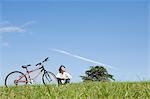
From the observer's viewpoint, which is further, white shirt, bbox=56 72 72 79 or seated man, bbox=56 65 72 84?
white shirt, bbox=56 72 72 79

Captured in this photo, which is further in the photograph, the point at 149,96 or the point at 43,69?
the point at 43,69

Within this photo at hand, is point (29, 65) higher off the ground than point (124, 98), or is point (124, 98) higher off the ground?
point (29, 65)

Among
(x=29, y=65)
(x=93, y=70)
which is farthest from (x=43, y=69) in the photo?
(x=93, y=70)

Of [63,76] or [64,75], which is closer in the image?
[63,76]

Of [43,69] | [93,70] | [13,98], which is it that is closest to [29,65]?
[43,69]

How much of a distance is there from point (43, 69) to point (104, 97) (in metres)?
10.1

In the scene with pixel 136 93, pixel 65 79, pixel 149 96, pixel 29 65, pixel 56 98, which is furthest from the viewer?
Answer: pixel 65 79

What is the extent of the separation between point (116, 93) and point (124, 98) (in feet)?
2.09

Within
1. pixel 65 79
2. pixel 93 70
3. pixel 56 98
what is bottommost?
pixel 56 98

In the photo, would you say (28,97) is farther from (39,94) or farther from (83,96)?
(83,96)

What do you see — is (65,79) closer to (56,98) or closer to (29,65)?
(29,65)

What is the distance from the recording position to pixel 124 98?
9531 millimetres

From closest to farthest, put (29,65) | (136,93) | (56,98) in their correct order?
(56,98) < (136,93) < (29,65)

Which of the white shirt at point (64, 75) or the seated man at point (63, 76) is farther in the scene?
the white shirt at point (64, 75)
